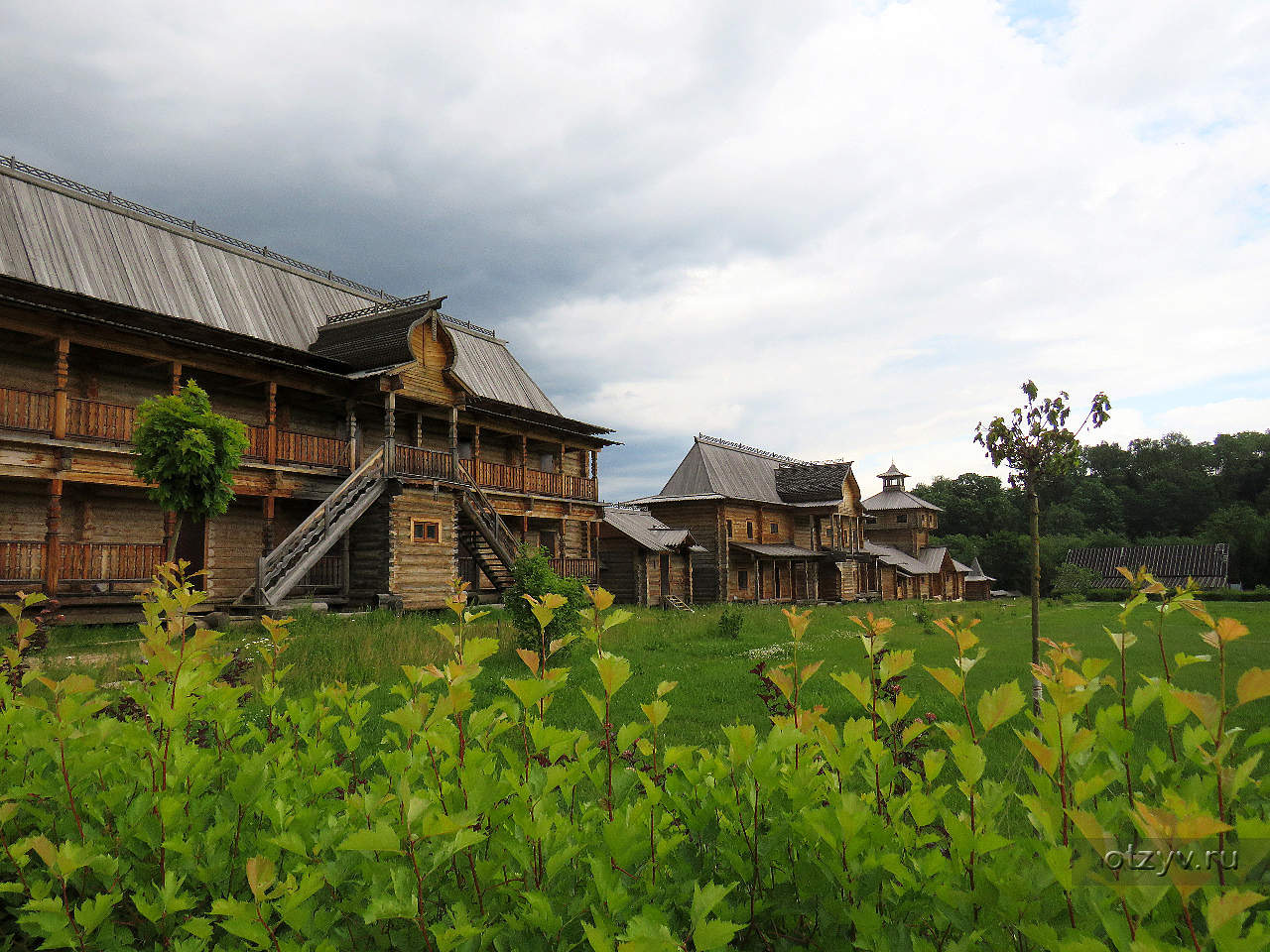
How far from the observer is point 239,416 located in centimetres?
2012

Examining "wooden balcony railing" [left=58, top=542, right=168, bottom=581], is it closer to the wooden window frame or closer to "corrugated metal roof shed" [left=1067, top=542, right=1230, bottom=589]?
the wooden window frame

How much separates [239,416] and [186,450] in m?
7.05

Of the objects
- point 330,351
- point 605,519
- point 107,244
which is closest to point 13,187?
point 107,244

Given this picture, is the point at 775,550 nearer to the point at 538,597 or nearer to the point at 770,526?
the point at 770,526

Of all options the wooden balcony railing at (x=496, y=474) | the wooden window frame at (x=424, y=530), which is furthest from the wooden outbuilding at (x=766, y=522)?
the wooden window frame at (x=424, y=530)

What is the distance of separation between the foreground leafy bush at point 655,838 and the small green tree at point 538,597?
36.7 ft

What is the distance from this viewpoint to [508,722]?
2.28 meters

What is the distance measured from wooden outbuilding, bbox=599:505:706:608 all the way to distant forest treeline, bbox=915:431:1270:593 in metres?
45.6

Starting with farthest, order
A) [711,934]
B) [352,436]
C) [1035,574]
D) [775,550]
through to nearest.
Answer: [775,550] → [352,436] → [1035,574] → [711,934]

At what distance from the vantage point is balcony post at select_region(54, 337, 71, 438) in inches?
597

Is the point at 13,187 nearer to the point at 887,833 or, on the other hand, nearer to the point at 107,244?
the point at 107,244

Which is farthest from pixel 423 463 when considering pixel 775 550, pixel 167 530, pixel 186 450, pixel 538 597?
pixel 775 550

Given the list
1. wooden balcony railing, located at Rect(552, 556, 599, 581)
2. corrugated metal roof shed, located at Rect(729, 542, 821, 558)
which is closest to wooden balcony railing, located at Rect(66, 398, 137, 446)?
wooden balcony railing, located at Rect(552, 556, 599, 581)

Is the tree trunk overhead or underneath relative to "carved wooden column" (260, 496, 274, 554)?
underneath
